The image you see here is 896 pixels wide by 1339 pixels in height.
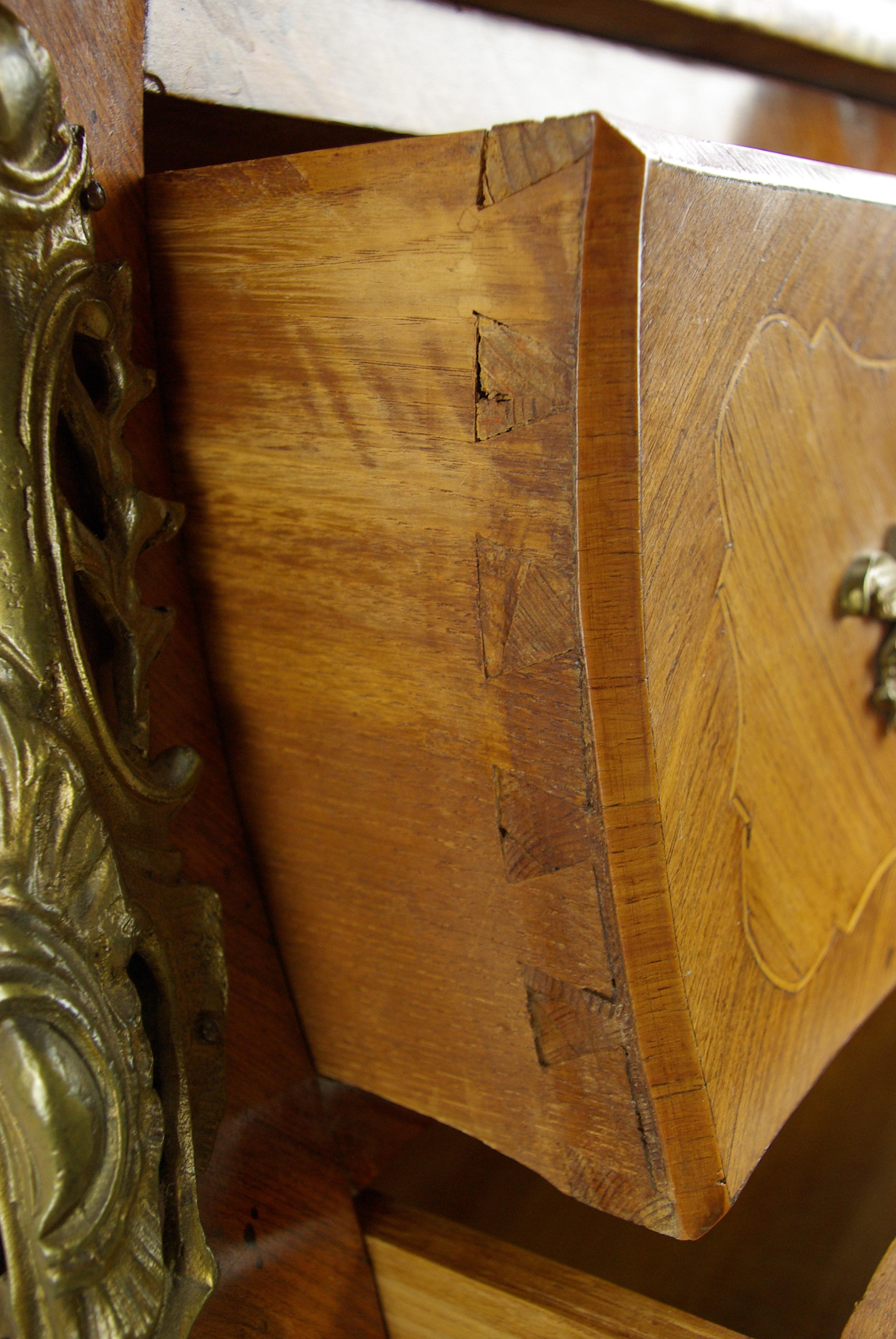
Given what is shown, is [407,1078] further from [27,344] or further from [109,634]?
[27,344]

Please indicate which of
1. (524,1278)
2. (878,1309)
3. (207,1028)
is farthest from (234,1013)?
(878,1309)

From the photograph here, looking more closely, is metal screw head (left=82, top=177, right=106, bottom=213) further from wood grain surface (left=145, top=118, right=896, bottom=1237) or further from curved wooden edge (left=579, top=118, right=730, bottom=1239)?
curved wooden edge (left=579, top=118, right=730, bottom=1239)

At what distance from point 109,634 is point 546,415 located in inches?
7.0

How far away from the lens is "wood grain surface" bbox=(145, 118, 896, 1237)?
373mm

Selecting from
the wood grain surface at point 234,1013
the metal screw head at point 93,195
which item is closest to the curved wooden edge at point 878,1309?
the wood grain surface at point 234,1013

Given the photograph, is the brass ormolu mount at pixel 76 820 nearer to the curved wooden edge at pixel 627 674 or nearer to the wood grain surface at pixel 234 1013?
the wood grain surface at pixel 234 1013

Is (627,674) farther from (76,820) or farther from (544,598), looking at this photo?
(76,820)

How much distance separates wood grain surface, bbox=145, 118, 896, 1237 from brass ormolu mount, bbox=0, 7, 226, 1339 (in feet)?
0.21

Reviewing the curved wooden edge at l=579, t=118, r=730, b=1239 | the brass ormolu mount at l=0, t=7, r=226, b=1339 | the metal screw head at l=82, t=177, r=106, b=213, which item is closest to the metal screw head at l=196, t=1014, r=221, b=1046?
the brass ormolu mount at l=0, t=7, r=226, b=1339

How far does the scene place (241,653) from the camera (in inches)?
19.5

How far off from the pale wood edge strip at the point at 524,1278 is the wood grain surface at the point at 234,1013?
0.7 inches

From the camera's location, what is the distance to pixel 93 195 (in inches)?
14.7

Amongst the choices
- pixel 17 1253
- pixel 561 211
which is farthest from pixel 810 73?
pixel 17 1253

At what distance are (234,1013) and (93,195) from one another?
13.6 inches
